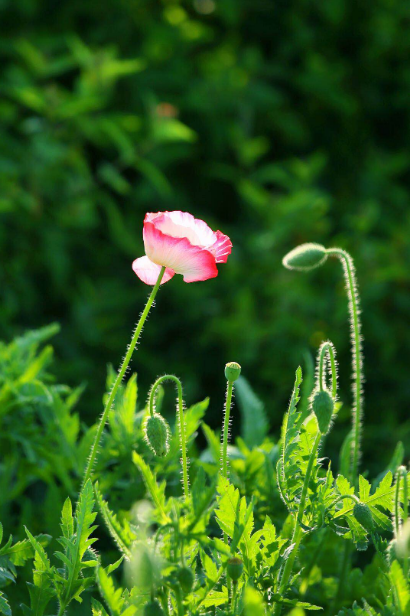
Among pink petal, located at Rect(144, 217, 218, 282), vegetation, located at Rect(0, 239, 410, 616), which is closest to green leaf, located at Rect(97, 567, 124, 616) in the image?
vegetation, located at Rect(0, 239, 410, 616)

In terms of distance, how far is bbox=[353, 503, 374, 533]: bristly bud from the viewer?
1.07 m

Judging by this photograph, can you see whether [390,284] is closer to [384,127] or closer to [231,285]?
[231,285]

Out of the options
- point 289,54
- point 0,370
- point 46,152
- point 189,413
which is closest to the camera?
point 189,413

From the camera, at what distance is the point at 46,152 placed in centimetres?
298

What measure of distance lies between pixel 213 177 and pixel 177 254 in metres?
2.65

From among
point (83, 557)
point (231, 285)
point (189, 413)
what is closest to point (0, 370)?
point (189, 413)

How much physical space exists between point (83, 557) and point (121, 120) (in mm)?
2339

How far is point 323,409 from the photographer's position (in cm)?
111

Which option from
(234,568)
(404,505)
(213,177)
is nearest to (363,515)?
(404,505)

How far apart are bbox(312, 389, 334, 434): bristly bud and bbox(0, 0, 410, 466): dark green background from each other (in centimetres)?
173

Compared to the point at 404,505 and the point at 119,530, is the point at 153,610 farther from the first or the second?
the point at 404,505

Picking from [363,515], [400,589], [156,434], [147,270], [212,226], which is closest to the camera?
[400,589]

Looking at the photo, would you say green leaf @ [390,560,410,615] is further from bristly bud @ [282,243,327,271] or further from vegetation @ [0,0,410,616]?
bristly bud @ [282,243,327,271]

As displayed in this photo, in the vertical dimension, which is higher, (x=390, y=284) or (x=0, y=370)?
(x=390, y=284)
